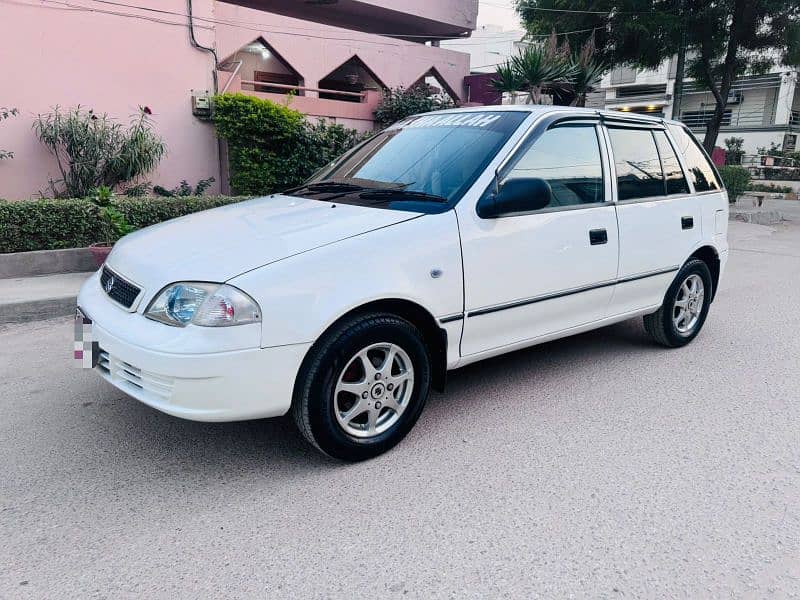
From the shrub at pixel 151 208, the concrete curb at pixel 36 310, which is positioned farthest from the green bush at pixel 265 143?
the concrete curb at pixel 36 310

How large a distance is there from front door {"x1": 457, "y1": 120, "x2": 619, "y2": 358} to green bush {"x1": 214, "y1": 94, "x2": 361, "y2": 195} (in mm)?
8133

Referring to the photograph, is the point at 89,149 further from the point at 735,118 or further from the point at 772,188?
the point at 735,118

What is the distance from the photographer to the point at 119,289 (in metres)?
3.20

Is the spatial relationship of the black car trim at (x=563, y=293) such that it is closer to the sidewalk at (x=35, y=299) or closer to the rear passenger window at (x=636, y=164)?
the rear passenger window at (x=636, y=164)

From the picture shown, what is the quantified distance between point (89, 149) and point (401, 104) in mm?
7251

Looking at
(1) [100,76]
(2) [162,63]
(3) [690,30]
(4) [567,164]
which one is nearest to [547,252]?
(4) [567,164]

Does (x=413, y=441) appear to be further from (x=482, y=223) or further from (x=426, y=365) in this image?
(x=482, y=223)

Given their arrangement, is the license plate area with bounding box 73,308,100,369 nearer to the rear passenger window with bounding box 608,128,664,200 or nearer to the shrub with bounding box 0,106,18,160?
the rear passenger window with bounding box 608,128,664,200

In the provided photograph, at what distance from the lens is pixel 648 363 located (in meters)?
4.75

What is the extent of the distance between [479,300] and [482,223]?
416 mm

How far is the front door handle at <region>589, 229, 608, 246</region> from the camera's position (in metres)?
4.02

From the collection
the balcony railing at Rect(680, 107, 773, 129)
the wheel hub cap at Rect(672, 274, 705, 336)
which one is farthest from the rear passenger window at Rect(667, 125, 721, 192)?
the balcony railing at Rect(680, 107, 773, 129)

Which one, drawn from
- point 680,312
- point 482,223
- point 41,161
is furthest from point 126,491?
point 41,161

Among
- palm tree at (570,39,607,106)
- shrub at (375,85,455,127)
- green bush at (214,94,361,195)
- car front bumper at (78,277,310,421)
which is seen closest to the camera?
car front bumper at (78,277,310,421)
